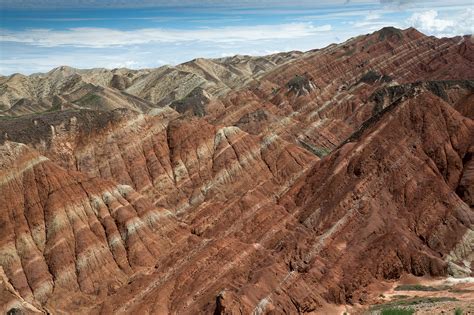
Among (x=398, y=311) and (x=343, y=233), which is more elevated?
(x=343, y=233)

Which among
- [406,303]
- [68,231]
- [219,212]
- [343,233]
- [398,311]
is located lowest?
[406,303]

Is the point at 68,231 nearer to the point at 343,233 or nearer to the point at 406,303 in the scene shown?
the point at 343,233

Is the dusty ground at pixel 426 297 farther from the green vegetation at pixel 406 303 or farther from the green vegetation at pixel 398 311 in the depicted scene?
the green vegetation at pixel 398 311

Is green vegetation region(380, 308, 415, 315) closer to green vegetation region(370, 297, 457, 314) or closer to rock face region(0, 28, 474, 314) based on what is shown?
green vegetation region(370, 297, 457, 314)

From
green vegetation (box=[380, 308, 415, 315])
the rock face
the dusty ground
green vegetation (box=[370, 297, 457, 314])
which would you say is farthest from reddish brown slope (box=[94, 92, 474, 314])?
green vegetation (box=[380, 308, 415, 315])

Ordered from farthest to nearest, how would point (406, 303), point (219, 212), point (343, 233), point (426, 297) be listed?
point (219, 212), point (343, 233), point (426, 297), point (406, 303)

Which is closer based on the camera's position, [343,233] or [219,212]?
[343,233]

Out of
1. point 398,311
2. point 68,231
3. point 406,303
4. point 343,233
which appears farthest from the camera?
point 343,233

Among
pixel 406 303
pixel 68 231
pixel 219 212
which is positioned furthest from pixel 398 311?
pixel 68 231

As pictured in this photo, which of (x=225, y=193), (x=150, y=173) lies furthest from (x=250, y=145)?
(x=150, y=173)
